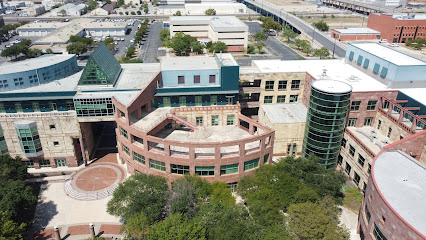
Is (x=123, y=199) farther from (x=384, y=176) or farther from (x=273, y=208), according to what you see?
(x=384, y=176)

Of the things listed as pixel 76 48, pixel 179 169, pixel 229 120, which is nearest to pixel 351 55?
pixel 229 120

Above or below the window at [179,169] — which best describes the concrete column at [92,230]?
below

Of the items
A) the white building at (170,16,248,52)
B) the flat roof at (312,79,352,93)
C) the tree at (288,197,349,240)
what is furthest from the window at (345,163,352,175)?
the white building at (170,16,248,52)

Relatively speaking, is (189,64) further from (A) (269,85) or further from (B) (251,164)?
(B) (251,164)

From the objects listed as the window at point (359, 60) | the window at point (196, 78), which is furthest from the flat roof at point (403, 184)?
the window at point (196, 78)

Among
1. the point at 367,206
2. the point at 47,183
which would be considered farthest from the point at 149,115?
the point at 367,206

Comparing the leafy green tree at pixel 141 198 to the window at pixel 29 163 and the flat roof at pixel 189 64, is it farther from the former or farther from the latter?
the window at pixel 29 163
